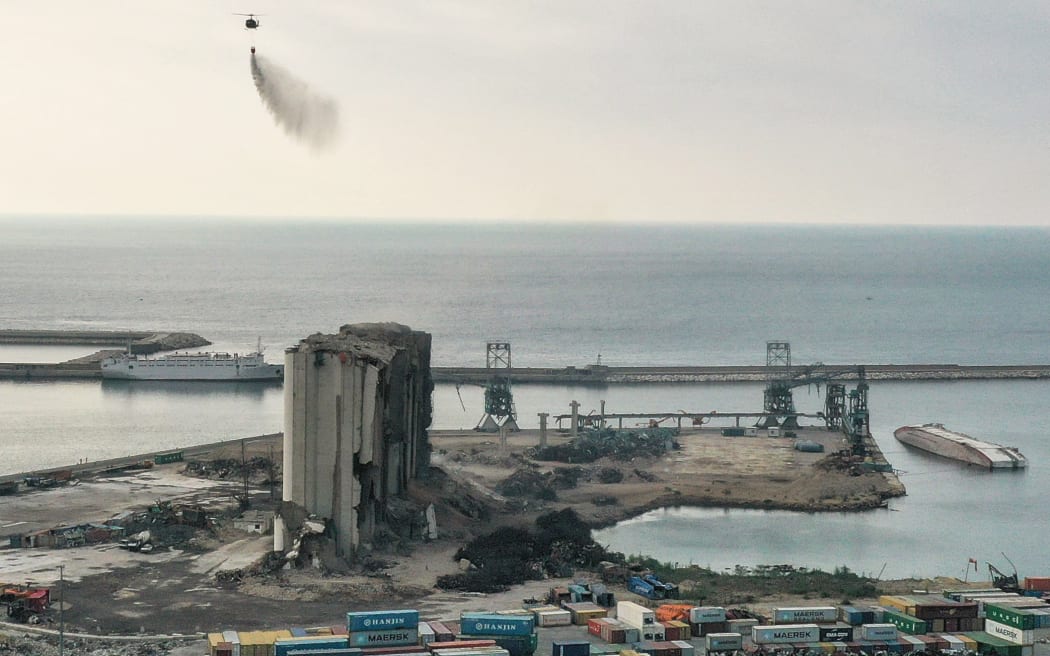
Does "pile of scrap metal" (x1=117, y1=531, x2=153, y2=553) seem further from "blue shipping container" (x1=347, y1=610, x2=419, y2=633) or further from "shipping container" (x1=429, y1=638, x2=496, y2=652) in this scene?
"shipping container" (x1=429, y1=638, x2=496, y2=652)

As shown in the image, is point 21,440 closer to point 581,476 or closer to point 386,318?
point 581,476

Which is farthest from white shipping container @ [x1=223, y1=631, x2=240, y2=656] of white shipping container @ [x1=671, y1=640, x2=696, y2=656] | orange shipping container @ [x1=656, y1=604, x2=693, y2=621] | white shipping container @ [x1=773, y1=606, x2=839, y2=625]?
white shipping container @ [x1=773, y1=606, x2=839, y2=625]

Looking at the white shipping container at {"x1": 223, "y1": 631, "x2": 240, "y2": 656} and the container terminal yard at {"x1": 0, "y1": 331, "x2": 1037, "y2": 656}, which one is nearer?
the white shipping container at {"x1": 223, "y1": 631, "x2": 240, "y2": 656}

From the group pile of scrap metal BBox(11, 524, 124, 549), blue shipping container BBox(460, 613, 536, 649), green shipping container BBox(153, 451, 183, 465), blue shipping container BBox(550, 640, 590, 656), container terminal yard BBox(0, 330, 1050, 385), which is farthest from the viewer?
container terminal yard BBox(0, 330, 1050, 385)

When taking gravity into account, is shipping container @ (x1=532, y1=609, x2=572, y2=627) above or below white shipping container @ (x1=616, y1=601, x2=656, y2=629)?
below

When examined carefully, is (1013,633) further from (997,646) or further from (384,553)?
(384,553)

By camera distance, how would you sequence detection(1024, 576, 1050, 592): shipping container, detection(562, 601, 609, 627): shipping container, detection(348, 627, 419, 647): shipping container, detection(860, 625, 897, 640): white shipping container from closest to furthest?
1. detection(348, 627, 419, 647): shipping container
2. detection(860, 625, 897, 640): white shipping container
3. detection(562, 601, 609, 627): shipping container
4. detection(1024, 576, 1050, 592): shipping container

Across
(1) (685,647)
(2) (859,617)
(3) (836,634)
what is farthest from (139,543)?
(2) (859,617)

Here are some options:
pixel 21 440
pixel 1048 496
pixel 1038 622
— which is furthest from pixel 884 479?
pixel 21 440
